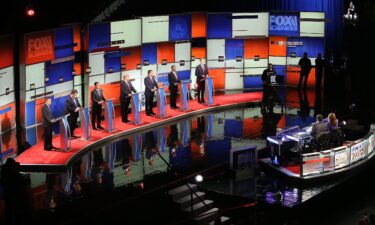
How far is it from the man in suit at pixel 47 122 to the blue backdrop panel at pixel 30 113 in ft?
8.93

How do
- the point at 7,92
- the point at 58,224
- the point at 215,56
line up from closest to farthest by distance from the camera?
1. the point at 58,224
2. the point at 7,92
3. the point at 215,56

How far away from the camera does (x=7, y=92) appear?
21031 mm

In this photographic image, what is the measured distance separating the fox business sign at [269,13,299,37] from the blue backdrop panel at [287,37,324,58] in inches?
13.1

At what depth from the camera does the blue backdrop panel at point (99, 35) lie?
2302cm

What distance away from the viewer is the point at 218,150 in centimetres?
2002

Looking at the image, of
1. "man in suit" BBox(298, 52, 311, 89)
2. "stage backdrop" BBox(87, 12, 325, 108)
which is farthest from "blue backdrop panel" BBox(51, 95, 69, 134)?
"man in suit" BBox(298, 52, 311, 89)

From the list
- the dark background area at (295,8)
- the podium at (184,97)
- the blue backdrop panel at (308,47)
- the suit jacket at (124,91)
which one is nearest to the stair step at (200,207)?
the suit jacket at (124,91)

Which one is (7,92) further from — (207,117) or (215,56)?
(215,56)

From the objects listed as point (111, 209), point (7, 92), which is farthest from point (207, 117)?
point (111, 209)

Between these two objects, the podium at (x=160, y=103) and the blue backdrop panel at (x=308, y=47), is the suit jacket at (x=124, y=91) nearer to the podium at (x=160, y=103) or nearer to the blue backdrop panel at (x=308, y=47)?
the podium at (x=160, y=103)

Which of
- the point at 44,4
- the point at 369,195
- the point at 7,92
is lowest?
the point at 369,195

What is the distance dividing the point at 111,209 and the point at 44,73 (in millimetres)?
8109

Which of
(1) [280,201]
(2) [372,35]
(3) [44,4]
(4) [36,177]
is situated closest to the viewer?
(1) [280,201]

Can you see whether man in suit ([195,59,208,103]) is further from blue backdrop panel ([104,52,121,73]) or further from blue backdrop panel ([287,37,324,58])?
blue backdrop panel ([287,37,324,58])
